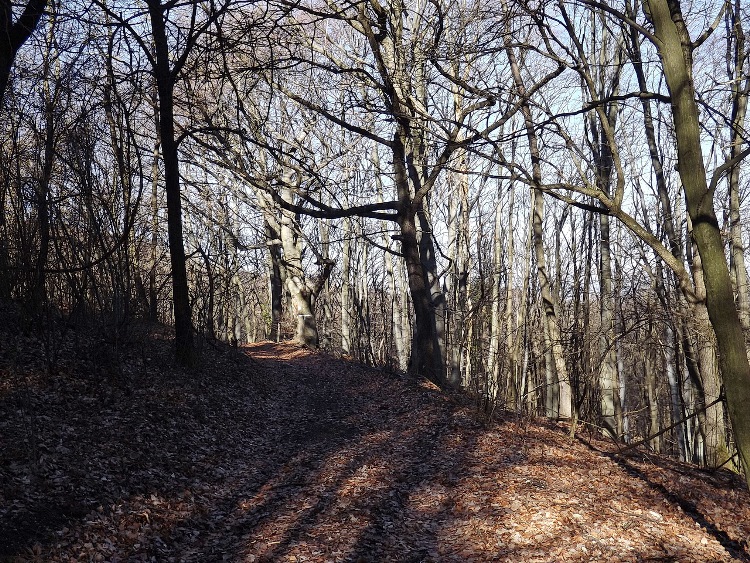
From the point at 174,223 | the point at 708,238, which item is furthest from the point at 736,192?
the point at 174,223

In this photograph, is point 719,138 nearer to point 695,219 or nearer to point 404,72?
point 404,72

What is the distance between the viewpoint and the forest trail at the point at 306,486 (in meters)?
4.93

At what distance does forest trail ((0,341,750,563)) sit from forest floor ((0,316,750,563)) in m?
0.02

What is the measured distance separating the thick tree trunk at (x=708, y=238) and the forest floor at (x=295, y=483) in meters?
1.34

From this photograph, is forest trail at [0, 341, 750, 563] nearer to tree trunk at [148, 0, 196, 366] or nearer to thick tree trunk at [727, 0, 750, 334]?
tree trunk at [148, 0, 196, 366]

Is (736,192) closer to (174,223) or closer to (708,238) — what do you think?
(708,238)

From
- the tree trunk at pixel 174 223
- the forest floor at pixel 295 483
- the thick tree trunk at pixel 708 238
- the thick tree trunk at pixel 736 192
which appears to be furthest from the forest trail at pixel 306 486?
the thick tree trunk at pixel 736 192

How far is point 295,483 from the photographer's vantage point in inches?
261

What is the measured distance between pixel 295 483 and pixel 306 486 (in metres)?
0.17

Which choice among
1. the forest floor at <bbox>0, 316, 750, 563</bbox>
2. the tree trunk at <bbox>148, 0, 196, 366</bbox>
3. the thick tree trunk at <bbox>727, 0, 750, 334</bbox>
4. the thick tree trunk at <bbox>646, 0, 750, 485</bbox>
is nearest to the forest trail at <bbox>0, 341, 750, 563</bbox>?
the forest floor at <bbox>0, 316, 750, 563</bbox>

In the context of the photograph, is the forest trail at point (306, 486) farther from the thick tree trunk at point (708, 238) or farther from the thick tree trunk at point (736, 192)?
the thick tree trunk at point (736, 192)

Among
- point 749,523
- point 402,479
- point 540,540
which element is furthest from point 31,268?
point 749,523

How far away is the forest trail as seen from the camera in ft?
16.2

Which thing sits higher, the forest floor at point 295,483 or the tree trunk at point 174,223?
the tree trunk at point 174,223
